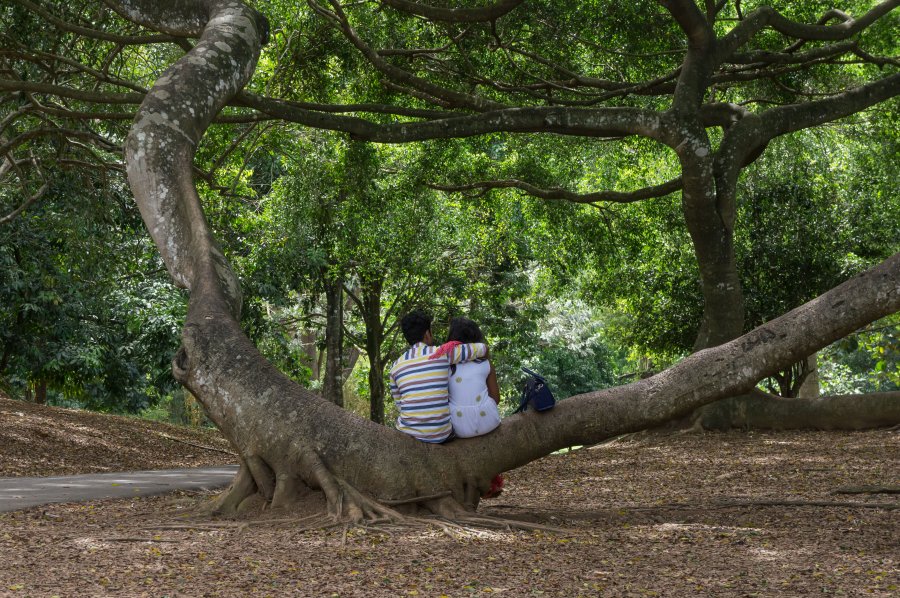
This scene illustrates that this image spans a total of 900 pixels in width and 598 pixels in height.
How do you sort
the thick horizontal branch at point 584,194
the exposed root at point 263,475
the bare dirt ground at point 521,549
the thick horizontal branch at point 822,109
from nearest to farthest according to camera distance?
the bare dirt ground at point 521,549 < the exposed root at point 263,475 < the thick horizontal branch at point 822,109 < the thick horizontal branch at point 584,194

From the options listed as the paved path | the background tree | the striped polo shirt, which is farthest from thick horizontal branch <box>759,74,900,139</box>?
the paved path

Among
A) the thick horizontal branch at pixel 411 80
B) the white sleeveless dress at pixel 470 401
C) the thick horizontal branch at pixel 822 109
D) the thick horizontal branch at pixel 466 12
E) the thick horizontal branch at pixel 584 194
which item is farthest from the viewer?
the thick horizontal branch at pixel 584 194

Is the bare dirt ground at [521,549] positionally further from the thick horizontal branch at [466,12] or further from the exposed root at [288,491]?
the thick horizontal branch at [466,12]

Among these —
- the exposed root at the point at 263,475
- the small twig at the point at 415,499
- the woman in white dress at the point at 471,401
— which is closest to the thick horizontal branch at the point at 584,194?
the woman in white dress at the point at 471,401

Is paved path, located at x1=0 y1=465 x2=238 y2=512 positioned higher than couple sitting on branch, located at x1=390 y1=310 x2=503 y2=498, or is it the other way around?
couple sitting on branch, located at x1=390 y1=310 x2=503 y2=498

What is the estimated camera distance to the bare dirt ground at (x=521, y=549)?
4.41 meters

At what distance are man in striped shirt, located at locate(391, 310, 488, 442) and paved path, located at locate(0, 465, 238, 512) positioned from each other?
3257 millimetres

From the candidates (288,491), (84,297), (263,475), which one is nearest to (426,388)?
(288,491)

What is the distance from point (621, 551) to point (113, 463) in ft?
29.2

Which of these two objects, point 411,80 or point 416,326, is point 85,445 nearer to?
point 411,80

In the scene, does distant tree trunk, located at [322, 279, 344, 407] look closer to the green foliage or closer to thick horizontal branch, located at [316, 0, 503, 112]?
the green foliage

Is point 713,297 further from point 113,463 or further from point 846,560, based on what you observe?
point 113,463

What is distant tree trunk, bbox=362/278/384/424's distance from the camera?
869 inches

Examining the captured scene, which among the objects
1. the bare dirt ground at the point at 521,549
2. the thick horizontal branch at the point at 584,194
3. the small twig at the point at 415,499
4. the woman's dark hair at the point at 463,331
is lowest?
the bare dirt ground at the point at 521,549
